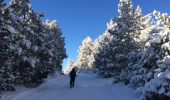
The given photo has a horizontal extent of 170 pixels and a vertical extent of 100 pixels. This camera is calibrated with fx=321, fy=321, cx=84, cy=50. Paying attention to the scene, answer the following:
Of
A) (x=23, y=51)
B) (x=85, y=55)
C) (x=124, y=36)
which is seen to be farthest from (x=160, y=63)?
(x=85, y=55)

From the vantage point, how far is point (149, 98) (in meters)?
17.1

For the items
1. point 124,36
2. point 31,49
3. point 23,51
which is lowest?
point 23,51

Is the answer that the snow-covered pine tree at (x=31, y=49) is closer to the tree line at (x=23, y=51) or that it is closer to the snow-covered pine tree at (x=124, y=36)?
the tree line at (x=23, y=51)

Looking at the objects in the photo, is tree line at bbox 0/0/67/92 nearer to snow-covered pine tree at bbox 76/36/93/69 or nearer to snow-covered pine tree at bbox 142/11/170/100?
snow-covered pine tree at bbox 142/11/170/100

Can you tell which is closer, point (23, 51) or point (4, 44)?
point (4, 44)

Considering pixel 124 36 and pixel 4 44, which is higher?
pixel 124 36

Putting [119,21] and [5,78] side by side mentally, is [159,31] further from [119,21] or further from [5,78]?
[119,21]

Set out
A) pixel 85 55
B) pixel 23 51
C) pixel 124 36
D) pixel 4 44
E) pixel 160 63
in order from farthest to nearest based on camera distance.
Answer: pixel 85 55
pixel 124 36
pixel 23 51
pixel 160 63
pixel 4 44

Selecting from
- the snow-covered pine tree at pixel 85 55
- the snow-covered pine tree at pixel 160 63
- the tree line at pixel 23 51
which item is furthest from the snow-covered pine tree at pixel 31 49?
the snow-covered pine tree at pixel 85 55

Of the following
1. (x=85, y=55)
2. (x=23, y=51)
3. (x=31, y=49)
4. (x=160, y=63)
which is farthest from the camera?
(x=85, y=55)

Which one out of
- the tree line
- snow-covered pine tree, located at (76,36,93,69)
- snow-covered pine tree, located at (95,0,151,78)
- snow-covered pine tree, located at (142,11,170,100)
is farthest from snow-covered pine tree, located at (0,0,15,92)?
snow-covered pine tree, located at (76,36,93,69)

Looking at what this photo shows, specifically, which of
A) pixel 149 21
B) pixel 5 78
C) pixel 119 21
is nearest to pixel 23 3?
pixel 5 78

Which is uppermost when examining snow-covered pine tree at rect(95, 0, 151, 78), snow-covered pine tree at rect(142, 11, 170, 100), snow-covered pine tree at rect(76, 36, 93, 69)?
snow-covered pine tree at rect(76, 36, 93, 69)

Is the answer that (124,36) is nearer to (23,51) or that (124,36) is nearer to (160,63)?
(23,51)
